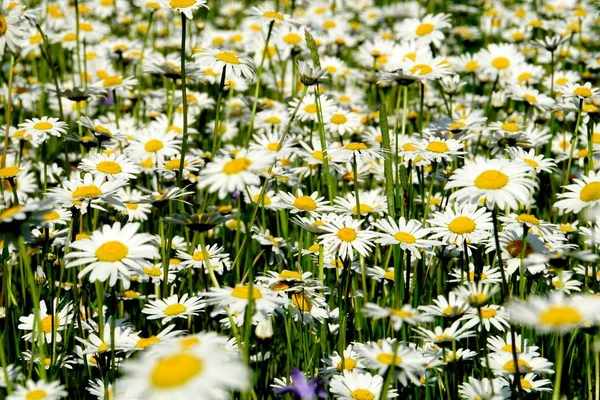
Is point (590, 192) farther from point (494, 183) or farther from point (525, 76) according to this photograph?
point (525, 76)

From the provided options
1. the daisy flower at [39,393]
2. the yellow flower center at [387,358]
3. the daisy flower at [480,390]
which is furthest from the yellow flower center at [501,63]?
the daisy flower at [39,393]

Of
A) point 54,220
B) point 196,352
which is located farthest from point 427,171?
point 196,352

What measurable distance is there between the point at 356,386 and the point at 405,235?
618mm

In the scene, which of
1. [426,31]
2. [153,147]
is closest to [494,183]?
[153,147]

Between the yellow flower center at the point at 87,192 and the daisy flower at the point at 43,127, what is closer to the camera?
the yellow flower center at the point at 87,192

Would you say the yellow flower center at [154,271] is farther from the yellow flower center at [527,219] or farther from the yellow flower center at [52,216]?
the yellow flower center at [527,219]

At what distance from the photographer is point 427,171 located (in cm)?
389

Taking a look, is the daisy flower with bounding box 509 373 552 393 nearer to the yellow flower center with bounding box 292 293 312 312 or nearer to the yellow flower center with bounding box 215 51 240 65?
the yellow flower center with bounding box 292 293 312 312

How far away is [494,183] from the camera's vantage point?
213cm

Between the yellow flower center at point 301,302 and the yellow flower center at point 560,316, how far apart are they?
93 centimetres

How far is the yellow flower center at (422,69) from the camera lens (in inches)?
128

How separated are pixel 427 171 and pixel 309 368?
1.81 meters

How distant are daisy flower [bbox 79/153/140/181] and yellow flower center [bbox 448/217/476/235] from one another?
1179 millimetres

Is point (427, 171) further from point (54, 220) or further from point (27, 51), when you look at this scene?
point (27, 51)
